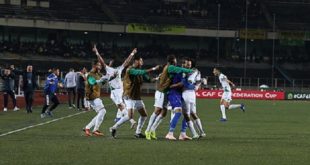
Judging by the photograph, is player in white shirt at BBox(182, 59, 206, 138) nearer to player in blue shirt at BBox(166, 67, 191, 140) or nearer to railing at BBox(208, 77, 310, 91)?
player in blue shirt at BBox(166, 67, 191, 140)

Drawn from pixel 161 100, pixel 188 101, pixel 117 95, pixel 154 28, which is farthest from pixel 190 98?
pixel 154 28

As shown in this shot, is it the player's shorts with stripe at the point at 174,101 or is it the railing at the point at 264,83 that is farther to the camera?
the railing at the point at 264,83

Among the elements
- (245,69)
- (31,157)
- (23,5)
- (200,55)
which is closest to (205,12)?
(200,55)

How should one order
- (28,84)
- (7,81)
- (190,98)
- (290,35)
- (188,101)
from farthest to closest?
(290,35) → (7,81) → (28,84) → (190,98) → (188,101)

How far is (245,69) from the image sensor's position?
79500 millimetres

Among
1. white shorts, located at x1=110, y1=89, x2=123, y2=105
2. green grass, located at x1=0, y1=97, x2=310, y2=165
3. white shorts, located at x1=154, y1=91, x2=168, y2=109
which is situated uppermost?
white shorts, located at x1=154, y1=91, x2=168, y2=109

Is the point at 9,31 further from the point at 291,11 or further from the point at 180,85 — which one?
the point at 180,85

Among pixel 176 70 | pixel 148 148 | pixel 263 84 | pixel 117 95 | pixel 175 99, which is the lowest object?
pixel 263 84

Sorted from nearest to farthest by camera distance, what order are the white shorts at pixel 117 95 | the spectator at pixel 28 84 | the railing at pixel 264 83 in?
1. the white shorts at pixel 117 95
2. the spectator at pixel 28 84
3. the railing at pixel 264 83

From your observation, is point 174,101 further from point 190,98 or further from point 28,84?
point 28,84

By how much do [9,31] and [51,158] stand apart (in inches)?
2715

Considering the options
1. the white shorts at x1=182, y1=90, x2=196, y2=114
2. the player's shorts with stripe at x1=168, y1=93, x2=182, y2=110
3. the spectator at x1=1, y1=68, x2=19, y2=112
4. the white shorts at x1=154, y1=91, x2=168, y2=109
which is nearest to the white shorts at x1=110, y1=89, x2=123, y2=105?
the white shorts at x1=182, y1=90, x2=196, y2=114

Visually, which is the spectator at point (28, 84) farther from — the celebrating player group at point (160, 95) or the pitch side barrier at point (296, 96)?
the pitch side barrier at point (296, 96)

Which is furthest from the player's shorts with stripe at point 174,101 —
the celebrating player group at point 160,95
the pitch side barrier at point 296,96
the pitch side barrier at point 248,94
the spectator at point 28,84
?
the pitch side barrier at point 296,96
